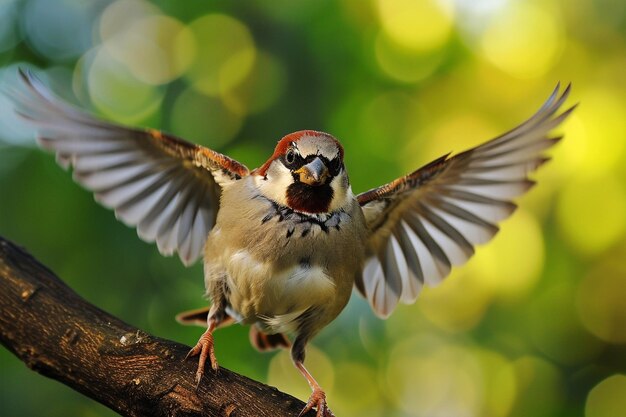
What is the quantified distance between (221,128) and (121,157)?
1.79 metres

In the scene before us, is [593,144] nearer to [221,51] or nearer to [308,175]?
[221,51]

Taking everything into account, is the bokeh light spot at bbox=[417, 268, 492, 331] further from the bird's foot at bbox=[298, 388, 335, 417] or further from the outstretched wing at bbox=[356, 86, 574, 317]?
the bird's foot at bbox=[298, 388, 335, 417]

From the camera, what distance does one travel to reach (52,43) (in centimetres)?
568

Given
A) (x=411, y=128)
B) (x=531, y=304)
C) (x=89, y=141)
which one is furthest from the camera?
(x=411, y=128)

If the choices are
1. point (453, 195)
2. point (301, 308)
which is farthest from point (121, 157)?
point (453, 195)

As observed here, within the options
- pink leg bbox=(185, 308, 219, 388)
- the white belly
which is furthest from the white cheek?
pink leg bbox=(185, 308, 219, 388)

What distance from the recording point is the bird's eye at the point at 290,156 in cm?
349

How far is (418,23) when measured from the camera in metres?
6.20

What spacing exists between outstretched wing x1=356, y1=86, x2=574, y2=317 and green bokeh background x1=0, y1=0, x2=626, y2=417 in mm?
995

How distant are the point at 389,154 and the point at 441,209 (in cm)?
163

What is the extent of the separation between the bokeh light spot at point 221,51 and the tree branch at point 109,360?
273 cm

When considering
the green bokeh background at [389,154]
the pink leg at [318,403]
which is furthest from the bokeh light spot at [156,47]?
the pink leg at [318,403]

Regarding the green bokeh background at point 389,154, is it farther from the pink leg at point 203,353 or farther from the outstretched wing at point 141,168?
the pink leg at point 203,353

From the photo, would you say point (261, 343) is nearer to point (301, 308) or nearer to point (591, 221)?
point (301, 308)
